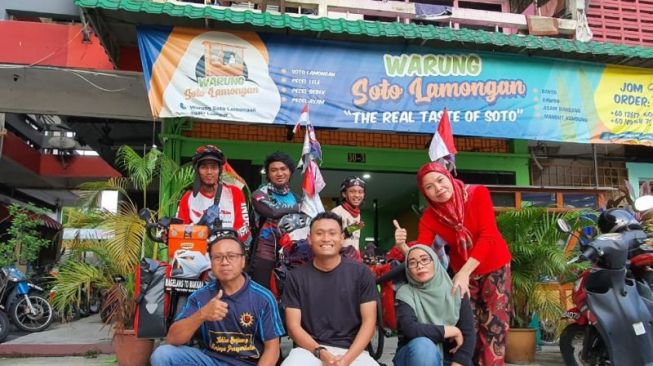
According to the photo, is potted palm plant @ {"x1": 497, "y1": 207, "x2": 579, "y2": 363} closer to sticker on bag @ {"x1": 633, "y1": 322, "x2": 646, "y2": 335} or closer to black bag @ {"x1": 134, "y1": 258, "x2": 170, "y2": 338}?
sticker on bag @ {"x1": 633, "y1": 322, "x2": 646, "y2": 335}

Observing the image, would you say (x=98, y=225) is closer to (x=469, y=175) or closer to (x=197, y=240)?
(x=197, y=240)

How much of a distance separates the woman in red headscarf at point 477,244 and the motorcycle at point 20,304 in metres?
6.31

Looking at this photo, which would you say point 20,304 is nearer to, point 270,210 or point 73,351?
point 73,351

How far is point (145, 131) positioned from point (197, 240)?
6763 millimetres

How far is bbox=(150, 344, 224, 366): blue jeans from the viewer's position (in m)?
2.83

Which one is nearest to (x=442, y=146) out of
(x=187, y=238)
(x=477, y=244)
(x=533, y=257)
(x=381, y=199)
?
(x=477, y=244)

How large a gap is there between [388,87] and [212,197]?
3007 millimetres

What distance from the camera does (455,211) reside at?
10.9ft

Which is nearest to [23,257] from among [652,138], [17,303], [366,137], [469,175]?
[17,303]

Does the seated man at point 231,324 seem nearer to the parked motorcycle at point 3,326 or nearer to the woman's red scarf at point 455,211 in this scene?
the woman's red scarf at point 455,211

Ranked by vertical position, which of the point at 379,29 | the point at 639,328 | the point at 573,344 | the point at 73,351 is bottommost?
the point at 73,351

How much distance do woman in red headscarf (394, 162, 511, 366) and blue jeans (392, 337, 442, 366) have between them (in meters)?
0.51

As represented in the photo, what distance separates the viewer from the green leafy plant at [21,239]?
7.39 m

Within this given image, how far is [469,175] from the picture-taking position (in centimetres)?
811
